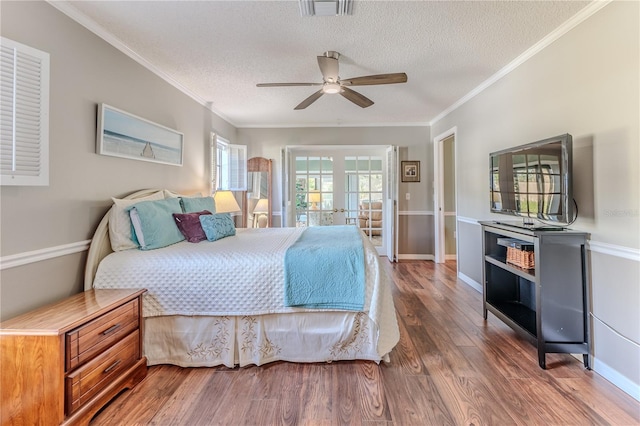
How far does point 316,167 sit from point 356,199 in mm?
953

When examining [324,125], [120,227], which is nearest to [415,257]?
[324,125]

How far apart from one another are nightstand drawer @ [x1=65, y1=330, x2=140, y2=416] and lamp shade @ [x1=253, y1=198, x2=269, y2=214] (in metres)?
3.23

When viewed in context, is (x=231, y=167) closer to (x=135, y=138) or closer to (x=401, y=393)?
(x=135, y=138)

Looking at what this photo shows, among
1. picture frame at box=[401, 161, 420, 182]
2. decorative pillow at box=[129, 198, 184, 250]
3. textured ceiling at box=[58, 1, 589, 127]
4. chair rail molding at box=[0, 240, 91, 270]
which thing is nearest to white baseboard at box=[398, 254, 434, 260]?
picture frame at box=[401, 161, 420, 182]

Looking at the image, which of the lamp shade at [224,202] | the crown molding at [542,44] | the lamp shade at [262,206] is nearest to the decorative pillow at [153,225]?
the lamp shade at [224,202]

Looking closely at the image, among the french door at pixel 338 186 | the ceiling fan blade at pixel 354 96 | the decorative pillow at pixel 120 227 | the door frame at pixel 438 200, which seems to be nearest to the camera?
the decorative pillow at pixel 120 227

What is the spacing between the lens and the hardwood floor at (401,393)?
4.75 ft

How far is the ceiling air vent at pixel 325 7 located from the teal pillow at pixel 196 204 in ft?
6.33

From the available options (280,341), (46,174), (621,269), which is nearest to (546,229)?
(621,269)

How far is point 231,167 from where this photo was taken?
14.9 ft

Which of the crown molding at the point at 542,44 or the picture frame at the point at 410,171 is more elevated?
the crown molding at the point at 542,44

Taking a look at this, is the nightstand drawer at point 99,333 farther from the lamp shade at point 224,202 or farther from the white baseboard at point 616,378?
the white baseboard at point 616,378

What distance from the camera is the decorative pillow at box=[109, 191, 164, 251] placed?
2.01 m

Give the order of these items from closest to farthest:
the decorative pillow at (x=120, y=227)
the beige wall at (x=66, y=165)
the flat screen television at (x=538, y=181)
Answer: the beige wall at (x=66, y=165) → the flat screen television at (x=538, y=181) → the decorative pillow at (x=120, y=227)
